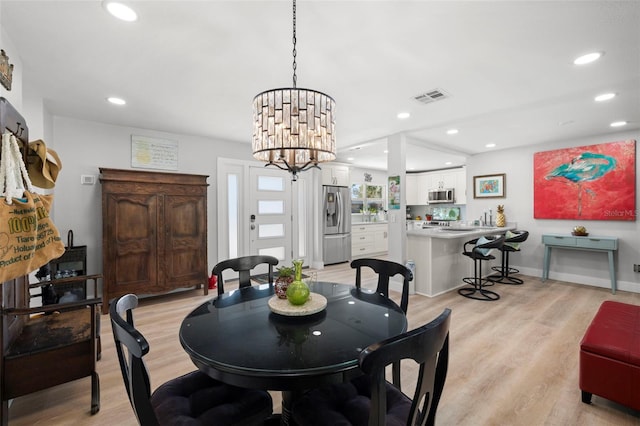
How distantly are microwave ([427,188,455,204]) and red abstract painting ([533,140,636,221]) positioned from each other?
100 inches

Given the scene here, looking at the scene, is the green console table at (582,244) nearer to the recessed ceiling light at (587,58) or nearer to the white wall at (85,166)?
the recessed ceiling light at (587,58)

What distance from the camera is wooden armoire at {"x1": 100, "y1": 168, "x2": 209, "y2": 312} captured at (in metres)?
3.44

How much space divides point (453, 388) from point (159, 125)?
444 cm

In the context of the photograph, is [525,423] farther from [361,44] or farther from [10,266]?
[10,266]

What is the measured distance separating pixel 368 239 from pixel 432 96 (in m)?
4.83

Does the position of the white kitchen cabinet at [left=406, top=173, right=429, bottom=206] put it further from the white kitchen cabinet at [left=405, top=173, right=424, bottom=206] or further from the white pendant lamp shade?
the white pendant lamp shade

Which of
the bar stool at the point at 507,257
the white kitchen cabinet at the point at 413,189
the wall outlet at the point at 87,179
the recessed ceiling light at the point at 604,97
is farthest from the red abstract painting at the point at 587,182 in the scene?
the wall outlet at the point at 87,179

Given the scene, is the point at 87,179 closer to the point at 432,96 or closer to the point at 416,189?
the point at 432,96

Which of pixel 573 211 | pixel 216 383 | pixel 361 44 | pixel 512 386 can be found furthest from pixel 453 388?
pixel 573 211

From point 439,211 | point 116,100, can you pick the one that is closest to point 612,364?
point 116,100

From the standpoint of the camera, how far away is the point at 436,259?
13.8 ft

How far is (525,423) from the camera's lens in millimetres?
1708

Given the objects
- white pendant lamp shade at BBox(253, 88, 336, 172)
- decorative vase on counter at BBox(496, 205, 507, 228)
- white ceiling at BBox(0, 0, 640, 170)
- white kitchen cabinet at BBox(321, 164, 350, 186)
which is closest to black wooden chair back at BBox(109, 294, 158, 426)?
white pendant lamp shade at BBox(253, 88, 336, 172)

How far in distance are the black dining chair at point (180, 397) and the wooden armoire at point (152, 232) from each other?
261 cm
